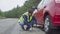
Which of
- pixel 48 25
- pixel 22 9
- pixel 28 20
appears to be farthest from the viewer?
pixel 22 9

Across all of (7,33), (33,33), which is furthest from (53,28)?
(7,33)

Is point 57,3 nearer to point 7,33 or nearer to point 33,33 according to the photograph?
point 33,33

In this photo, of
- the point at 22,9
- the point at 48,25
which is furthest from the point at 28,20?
the point at 22,9

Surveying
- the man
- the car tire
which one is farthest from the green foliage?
the car tire

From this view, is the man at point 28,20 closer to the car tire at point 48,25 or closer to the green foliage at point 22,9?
the car tire at point 48,25

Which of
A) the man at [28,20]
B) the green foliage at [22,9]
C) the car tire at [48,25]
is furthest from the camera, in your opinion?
the green foliage at [22,9]

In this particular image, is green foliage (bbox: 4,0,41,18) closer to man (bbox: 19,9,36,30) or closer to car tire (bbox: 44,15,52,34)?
man (bbox: 19,9,36,30)

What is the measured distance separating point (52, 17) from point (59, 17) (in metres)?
0.25

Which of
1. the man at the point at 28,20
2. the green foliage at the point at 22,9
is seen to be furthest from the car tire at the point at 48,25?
the green foliage at the point at 22,9

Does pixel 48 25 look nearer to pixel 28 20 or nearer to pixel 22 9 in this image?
pixel 28 20

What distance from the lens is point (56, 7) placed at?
27.9ft

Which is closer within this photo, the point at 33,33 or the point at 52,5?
the point at 52,5

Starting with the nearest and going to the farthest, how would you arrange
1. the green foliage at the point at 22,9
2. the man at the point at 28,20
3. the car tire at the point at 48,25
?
the car tire at the point at 48,25 < the man at the point at 28,20 < the green foliage at the point at 22,9

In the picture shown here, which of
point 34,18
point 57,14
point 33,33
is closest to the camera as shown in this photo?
point 57,14
